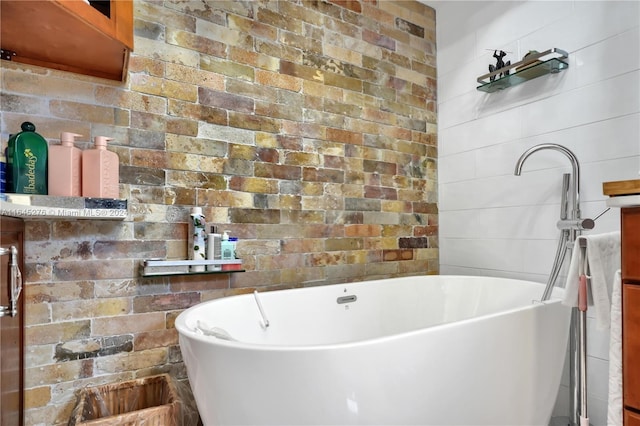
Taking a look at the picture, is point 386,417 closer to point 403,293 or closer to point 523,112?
point 403,293

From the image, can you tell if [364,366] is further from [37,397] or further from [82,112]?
[82,112]

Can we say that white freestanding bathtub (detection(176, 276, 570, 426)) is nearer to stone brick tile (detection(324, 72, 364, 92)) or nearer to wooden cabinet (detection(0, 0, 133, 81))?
wooden cabinet (detection(0, 0, 133, 81))

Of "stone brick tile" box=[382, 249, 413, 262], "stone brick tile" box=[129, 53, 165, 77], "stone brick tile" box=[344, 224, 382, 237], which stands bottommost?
"stone brick tile" box=[382, 249, 413, 262]

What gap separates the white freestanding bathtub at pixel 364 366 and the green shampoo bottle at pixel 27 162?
28.8 inches

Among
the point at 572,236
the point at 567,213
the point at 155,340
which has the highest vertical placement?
the point at 567,213

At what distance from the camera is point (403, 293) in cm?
225

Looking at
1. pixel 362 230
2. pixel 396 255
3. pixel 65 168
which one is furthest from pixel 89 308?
pixel 396 255

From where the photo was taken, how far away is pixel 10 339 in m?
1.24

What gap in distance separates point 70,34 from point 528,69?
217 cm

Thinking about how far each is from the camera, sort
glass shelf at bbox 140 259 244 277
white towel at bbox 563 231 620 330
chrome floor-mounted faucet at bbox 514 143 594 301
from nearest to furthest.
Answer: white towel at bbox 563 231 620 330, glass shelf at bbox 140 259 244 277, chrome floor-mounted faucet at bbox 514 143 594 301

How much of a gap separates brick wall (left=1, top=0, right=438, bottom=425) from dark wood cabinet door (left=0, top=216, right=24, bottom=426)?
10 centimetres

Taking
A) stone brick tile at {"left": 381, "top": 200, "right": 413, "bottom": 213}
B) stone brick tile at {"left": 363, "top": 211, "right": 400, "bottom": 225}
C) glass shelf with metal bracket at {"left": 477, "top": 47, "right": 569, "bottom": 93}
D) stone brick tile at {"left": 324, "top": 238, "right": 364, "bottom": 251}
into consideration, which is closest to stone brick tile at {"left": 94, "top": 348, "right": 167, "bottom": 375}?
stone brick tile at {"left": 324, "top": 238, "right": 364, "bottom": 251}

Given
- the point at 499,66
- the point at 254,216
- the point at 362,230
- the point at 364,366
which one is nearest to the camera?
the point at 364,366

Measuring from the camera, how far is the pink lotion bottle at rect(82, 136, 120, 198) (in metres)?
1.49
